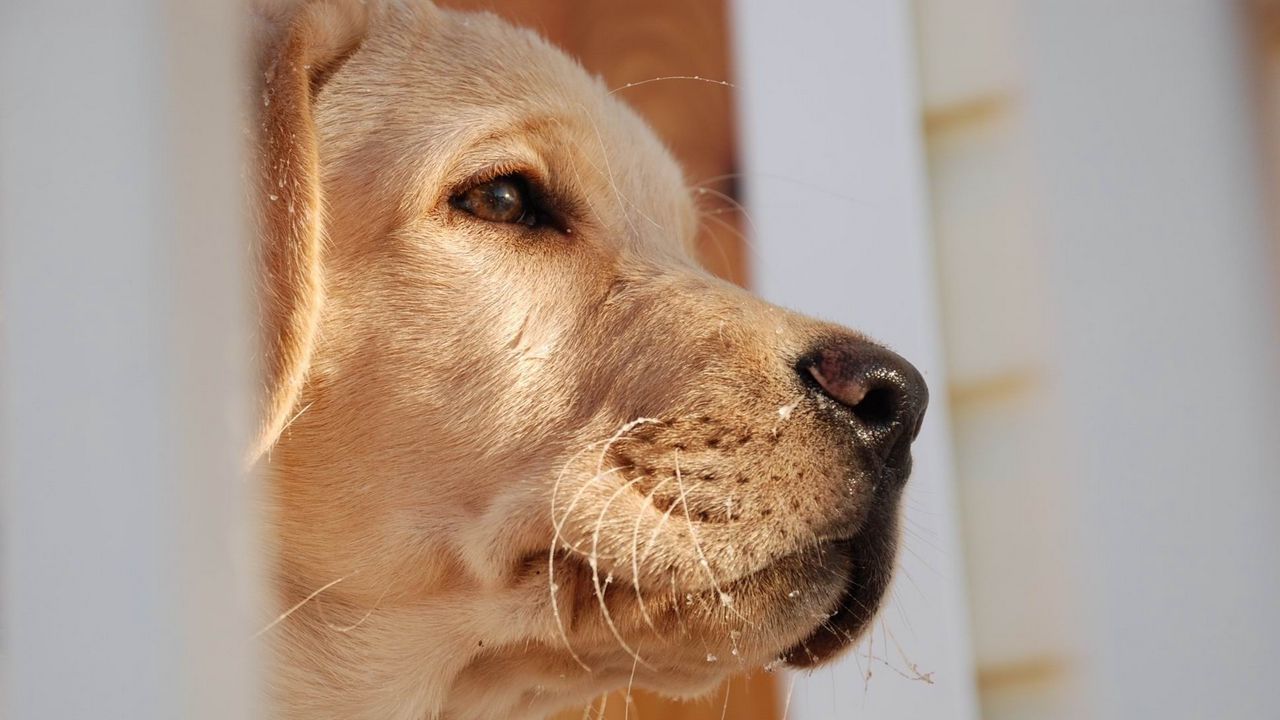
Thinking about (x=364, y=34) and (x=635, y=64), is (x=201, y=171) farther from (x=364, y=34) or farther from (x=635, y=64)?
(x=635, y=64)

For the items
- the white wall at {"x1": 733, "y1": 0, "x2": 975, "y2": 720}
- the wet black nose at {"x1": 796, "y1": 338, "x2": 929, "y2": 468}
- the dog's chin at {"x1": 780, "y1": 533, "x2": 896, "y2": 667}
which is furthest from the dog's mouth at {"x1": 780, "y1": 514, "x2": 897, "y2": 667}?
the white wall at {"x1": 733, "y1": 0, "x2": 975, "y2": 720}

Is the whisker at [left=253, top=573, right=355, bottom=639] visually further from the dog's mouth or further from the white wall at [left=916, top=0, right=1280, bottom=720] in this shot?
the white wall at [left=916, top=0, right=1280, bottom=720]

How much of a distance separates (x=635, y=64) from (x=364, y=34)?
3.33 feet

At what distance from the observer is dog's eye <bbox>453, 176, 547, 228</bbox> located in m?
1.92

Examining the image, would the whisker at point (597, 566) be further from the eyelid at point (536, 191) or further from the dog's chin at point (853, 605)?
the eyelid at point (536, 191)

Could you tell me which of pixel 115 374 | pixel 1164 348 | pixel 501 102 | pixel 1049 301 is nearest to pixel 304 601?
pixel 501 102

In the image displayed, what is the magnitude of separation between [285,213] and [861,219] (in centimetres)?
121

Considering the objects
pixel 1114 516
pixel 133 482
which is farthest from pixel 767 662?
pixel 133 482

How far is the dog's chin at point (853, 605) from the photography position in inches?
67.7

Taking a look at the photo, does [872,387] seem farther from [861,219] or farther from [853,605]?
[861,219]

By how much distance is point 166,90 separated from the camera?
88 centimetres

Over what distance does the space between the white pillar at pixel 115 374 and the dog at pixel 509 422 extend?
0.74 m

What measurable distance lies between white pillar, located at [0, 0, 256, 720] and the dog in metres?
0.74

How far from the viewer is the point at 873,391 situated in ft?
5.52
